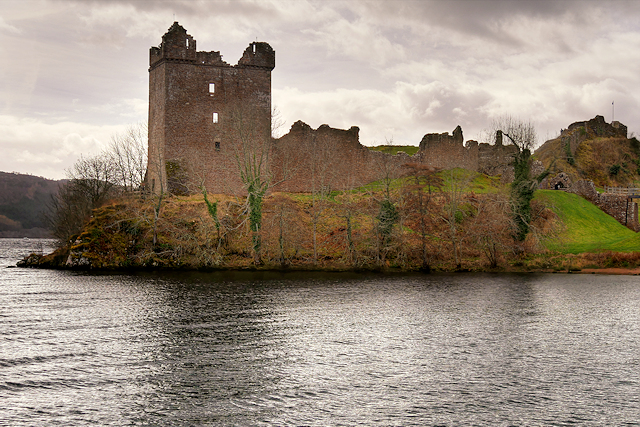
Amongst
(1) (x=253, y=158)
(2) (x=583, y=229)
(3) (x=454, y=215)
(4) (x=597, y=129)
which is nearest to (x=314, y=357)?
(3) (x=454, y=215)

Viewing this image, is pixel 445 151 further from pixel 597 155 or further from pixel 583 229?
pixel 597 155

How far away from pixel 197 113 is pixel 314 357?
32186mm

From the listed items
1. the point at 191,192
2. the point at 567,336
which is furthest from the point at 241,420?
the point at 191,192

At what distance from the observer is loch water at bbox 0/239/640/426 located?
1209 cm

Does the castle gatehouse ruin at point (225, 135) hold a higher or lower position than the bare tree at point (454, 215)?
higher

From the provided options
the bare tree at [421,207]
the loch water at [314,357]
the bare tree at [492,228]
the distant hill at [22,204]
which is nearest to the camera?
the loch water at [314,357]

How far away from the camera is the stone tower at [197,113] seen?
1738 inches

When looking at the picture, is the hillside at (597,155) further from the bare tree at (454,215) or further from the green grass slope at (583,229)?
the bare tree at (454,215)

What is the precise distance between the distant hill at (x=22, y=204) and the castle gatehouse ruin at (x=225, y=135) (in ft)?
279

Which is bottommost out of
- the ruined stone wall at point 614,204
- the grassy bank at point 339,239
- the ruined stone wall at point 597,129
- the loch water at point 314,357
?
the loch water at point 314,357

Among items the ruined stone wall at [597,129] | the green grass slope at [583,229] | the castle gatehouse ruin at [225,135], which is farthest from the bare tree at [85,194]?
the ruined stone wall at [597,129]

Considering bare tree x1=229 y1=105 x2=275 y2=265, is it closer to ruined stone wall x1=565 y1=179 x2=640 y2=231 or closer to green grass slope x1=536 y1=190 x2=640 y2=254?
green grass slope x1=536 y1=190 x2=640 y2=254

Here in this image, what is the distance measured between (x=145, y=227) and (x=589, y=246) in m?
31.7

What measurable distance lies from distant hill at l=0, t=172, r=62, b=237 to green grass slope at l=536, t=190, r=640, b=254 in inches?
4012
